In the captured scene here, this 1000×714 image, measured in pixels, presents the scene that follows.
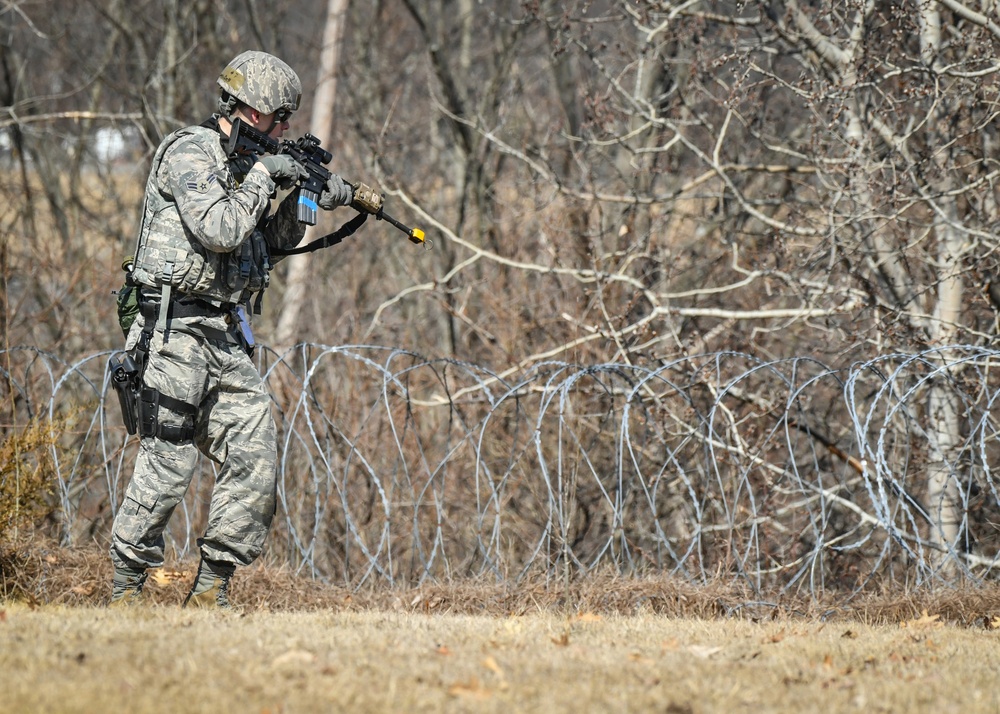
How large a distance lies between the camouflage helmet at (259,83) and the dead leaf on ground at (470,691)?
99.0 inches

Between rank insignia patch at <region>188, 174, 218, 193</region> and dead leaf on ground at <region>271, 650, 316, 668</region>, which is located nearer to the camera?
dead leaf on ground at <region>271, 650, 316, 668</region>

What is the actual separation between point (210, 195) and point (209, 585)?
65.7 inches

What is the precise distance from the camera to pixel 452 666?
11.7ft

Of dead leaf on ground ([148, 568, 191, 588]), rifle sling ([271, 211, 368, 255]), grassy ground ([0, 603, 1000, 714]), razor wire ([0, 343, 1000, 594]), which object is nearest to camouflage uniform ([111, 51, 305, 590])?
rifle sling ([271, 211, 368, 255])

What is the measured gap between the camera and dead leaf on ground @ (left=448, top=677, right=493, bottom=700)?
127 inches

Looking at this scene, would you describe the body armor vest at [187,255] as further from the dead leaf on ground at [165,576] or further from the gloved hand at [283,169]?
the dead leaf on ground at [165,576]

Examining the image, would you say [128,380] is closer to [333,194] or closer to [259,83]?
[333,194]

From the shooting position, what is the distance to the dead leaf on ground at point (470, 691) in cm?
321

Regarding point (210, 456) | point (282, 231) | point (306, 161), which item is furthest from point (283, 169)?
point (210, 456)

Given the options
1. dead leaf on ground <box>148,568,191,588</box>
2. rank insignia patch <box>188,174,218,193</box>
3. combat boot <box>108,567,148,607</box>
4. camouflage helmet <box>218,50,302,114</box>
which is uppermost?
camouflage helmet <box>218,50,302,114</box>

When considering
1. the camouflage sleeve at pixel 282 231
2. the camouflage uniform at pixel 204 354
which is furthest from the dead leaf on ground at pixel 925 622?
the camouflage sleeve at pixel 282 231

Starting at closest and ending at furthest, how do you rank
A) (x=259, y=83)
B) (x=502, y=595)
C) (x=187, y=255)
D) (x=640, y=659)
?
(x=640, y=659)
(x=187, y=255)
(x=259, y=83)
(x=502, y=595)

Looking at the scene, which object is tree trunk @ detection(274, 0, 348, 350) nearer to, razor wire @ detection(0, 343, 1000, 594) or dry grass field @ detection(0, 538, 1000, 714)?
razor wire @ detection(0, 343, 1000, 594)

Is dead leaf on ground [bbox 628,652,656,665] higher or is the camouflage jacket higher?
the camouflage jacket
